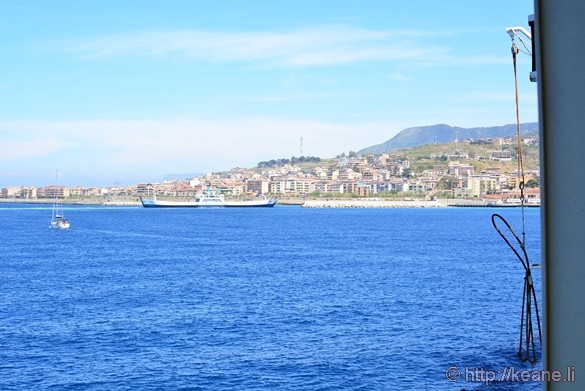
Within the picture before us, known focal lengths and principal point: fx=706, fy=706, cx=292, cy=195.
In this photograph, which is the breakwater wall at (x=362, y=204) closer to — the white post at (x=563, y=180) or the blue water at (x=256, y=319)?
the blue water at (x=256, y=319)

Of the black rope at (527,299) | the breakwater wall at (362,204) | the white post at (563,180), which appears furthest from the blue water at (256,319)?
the breakwater wall at (362,204)

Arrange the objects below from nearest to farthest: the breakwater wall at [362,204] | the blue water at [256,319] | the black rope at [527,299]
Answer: the black rope at [527,299], the blue water at [256,319], the breakwater wall at [362,204]

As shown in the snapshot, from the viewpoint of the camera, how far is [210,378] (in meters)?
17.3

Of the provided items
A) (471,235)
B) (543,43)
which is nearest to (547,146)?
(543,43)

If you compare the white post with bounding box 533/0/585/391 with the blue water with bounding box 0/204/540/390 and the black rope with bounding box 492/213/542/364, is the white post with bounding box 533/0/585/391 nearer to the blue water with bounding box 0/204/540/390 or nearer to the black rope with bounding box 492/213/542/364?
the black rope with bounding box 492/213/542/364

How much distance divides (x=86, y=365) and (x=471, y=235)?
59.8 meters

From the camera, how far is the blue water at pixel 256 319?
58.0ft

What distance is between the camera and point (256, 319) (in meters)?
25.3

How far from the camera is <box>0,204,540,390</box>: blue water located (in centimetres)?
1769

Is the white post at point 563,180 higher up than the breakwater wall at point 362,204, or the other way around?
the white post at point 563,180

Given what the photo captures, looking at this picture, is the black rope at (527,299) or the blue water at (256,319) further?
the blue water at (256,319)

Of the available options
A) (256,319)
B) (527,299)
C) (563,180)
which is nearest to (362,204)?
(256,319)

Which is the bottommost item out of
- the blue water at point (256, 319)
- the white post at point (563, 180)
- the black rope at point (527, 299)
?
the blue water at point (256, 319)

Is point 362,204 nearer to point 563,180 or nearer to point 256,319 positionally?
point 256,319
